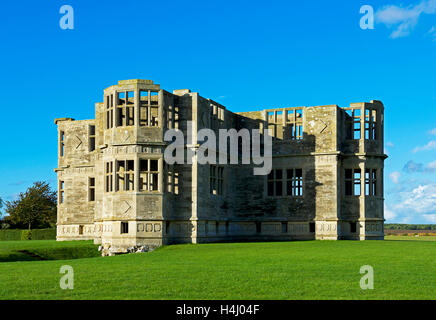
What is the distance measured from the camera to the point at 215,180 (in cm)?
4150

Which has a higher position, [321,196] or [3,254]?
[321,196]

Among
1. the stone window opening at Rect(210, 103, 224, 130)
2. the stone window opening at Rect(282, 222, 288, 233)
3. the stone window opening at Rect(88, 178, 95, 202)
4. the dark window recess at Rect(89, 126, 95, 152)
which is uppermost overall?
the stone window opening at Rect(210, 103, 224, 130)

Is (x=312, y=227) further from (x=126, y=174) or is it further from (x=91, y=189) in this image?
(x=91, y=189)

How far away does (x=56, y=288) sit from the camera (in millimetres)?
16281

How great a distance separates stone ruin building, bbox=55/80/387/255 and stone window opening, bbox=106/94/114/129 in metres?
0.06

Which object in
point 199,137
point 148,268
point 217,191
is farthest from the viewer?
point 217,191

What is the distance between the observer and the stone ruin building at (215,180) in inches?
1419

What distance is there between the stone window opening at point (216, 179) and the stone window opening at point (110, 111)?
7739mm

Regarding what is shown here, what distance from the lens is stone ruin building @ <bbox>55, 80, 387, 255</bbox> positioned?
118 feet

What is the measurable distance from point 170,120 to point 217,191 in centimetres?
698

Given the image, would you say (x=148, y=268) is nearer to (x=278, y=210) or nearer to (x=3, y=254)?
(x=3, y=254)

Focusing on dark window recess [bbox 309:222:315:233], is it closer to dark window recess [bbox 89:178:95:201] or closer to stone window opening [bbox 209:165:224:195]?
stone window opening [bbox 209:165:224:195]

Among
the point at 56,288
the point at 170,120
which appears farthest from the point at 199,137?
the point at 56,288

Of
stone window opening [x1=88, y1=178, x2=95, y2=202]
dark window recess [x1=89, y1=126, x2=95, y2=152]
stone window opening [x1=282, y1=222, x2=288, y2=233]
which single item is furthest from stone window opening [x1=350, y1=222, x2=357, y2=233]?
dark window recess [x1=89, y1=126, x2=95, y2=152]
